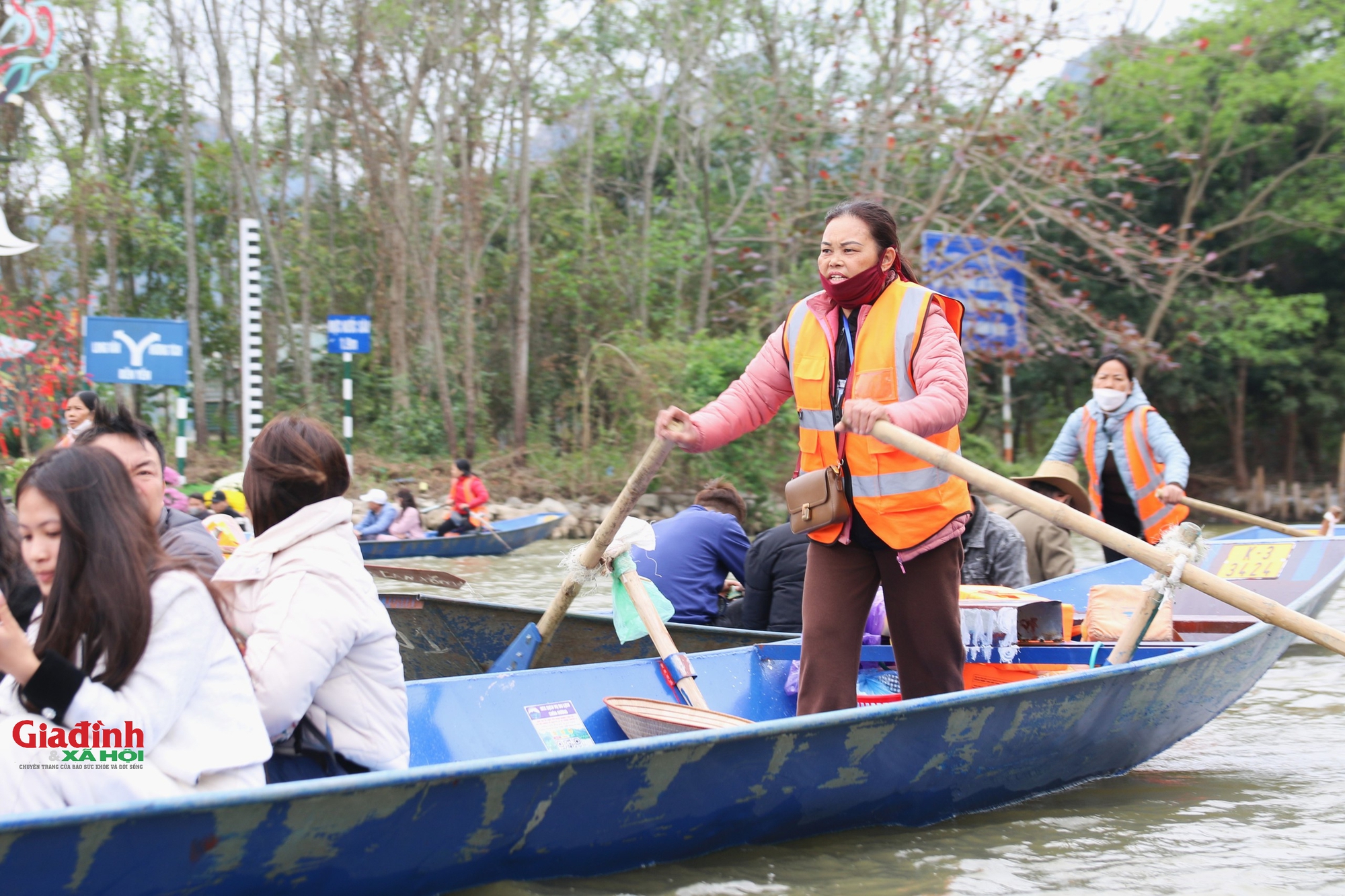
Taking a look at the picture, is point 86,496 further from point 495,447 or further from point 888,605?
point 495,447

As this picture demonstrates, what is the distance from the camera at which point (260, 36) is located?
14.6m

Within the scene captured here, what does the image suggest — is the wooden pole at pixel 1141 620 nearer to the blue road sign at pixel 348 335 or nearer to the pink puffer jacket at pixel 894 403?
the pink puffer jacket at pixel 894 403

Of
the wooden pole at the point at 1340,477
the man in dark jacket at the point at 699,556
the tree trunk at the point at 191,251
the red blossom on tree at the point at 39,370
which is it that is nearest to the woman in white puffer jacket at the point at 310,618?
the man in dark jacket at the point at 699,556

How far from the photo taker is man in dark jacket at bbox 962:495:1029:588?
187 inches

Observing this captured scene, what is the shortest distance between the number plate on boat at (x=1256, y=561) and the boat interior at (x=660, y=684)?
0.13 meters

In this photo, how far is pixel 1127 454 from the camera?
5516mm

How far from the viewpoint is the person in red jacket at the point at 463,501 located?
11508 mm

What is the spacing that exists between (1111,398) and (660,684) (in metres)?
2.76

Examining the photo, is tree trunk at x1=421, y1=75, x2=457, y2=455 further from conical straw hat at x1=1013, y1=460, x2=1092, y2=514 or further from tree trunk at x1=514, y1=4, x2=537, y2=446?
conical straw hat at x1=1013, y1=460, x2=1092, y2=514

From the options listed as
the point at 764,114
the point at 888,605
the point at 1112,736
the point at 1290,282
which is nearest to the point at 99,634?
the point at 888,605

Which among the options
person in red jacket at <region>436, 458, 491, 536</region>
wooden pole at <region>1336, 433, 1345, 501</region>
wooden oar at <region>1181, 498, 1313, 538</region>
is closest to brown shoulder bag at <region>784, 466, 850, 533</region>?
wooden oar at <region>1181, 498, 1313, 538</region>

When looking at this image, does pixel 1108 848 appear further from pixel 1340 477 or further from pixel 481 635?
pixel 1340 477

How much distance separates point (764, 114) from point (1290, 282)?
311 inches

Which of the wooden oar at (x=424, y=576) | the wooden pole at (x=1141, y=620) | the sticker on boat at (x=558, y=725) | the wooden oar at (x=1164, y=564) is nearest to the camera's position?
the wooden oar at (x=1164, y=564)
